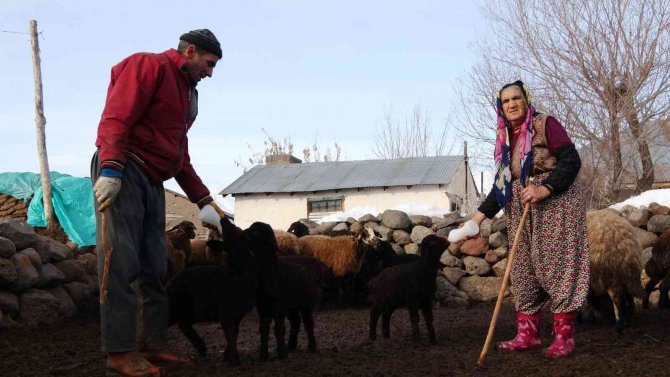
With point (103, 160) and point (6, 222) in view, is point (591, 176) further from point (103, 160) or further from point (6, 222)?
point (103, 160)

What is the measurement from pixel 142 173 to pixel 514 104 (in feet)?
9.23

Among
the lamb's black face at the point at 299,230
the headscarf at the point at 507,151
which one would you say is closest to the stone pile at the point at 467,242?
the lamb's black face at the point at 299,230

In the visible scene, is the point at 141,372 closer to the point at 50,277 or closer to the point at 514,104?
the point at 514,104

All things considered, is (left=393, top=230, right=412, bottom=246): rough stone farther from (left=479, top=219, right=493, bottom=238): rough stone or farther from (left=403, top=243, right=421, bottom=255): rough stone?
(left=479, top=219, right=493, bottom=238): rough stone

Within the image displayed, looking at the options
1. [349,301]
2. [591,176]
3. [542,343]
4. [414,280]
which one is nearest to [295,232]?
[349,301]

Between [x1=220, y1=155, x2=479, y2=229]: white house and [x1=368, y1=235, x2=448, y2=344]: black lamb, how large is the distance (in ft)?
67.2

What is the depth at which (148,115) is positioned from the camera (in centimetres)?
465

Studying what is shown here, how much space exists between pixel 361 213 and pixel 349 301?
3.64m

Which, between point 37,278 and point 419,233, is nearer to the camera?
point 37,278

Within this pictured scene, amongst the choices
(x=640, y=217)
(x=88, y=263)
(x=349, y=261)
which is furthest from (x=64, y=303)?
(x=640, y=217)

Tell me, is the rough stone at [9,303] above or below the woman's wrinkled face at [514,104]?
below

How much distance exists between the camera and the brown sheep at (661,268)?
8.50m

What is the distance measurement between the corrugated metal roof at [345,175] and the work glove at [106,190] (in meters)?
23.4

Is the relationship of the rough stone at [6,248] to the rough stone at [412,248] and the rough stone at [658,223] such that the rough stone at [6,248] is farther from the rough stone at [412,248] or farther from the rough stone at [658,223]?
the rough stone at [658,223]
